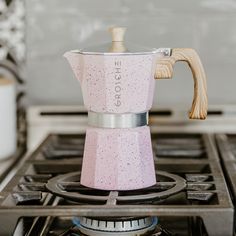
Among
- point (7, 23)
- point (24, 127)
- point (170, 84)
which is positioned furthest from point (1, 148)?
point (170, 84)

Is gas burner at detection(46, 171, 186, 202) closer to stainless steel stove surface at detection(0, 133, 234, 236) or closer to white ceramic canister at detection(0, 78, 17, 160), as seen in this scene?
stainless steel stove surface at detection(0, 133, 234, 236)

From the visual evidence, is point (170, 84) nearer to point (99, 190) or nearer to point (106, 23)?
point (106, 23)

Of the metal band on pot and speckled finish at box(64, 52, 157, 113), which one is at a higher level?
speckled finish at box(64, 52, 157, 113)

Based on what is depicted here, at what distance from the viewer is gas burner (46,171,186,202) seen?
821 millimetres

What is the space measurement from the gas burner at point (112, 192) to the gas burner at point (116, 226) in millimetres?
27

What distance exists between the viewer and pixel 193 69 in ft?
2.89

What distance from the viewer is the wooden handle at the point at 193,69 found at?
0.86 m

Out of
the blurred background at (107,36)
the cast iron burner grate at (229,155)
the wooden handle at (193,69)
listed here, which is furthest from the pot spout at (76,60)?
the blurred background at (107,36)

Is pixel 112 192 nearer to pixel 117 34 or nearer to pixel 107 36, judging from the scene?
pixel 117 34

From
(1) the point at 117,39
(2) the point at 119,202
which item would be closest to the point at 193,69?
(1) the point at 117,39

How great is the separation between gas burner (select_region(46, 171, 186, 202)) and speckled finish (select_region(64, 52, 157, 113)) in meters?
0.11

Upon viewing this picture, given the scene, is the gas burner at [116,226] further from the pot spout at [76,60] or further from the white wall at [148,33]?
the white wall at [148,33]

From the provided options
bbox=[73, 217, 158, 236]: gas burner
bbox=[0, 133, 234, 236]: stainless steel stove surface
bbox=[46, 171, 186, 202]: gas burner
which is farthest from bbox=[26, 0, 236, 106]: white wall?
bbox=[73, 217, 158, 236]: gas burner

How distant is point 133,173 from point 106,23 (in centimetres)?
50
